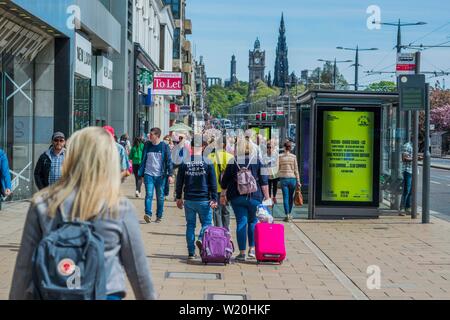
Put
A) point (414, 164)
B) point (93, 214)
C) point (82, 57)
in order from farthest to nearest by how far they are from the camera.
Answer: point (82, 57), point (414, 164), point (93, 214)

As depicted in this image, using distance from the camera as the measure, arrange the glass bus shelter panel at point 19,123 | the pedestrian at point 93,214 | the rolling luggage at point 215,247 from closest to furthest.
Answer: the pedestrian at point 93,214, the rolling luggage at point 215,247, the glass bus shelter panel at point 19,123

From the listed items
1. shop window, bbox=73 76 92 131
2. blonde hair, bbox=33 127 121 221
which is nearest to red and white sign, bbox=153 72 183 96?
shop window, bbox=73 76 92 131

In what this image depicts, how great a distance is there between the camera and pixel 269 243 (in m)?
10.4

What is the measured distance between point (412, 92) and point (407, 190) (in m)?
2.36

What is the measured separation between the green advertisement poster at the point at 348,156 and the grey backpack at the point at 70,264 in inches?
531

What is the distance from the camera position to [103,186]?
3568mm

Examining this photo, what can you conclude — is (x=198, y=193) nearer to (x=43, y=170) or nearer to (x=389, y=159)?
(x=43, y=170)

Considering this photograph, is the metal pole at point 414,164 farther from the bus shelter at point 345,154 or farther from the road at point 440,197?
the road at point 440,197

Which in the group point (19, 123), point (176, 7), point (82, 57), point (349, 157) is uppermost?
point (176, 7)

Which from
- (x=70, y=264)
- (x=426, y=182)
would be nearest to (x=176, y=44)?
(x=426, y=182)

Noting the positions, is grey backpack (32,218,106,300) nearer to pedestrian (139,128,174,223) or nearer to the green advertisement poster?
pedestrian (139,128,174,223)

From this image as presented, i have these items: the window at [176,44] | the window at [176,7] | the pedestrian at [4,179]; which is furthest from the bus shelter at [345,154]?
the window at [176,7]

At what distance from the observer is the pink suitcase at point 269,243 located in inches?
408

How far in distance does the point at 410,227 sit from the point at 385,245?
9.18 ft
